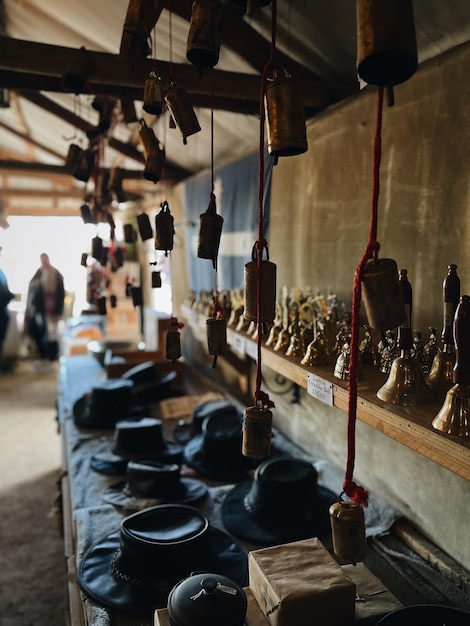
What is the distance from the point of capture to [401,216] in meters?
2.07

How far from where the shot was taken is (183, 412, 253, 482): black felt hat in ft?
8.84

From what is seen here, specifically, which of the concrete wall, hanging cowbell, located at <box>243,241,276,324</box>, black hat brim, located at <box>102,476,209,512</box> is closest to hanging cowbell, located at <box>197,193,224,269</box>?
hanging cowbell, located at <box>243,241,276,324</box>

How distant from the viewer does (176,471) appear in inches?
96.7

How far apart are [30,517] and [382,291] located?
3939 millimetres

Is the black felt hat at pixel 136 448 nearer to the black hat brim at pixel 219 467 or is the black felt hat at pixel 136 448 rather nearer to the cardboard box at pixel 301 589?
the black hat brim at pixel 219 467

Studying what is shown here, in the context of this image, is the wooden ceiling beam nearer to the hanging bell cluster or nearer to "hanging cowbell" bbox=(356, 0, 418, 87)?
the hanging bell cluster

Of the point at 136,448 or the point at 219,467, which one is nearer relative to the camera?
the point at 219,467

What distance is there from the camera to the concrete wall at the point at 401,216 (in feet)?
5.92

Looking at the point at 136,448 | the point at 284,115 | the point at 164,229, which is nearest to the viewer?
the point at 284,115

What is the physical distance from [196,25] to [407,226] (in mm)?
1207

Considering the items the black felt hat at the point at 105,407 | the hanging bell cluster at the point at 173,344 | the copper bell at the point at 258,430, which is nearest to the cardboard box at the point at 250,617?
the copper bell at the point at 258,430

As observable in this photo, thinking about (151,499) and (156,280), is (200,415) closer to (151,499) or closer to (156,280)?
(151,499)

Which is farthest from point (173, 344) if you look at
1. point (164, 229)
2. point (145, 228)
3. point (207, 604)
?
point (207, 604)

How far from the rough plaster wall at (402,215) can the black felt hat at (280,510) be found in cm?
38
